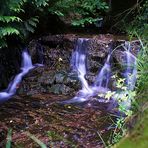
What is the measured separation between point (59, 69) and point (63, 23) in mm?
2617

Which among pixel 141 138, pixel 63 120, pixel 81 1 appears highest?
pixel 81 1

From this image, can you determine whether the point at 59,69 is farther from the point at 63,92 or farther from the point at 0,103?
the point at 0,103

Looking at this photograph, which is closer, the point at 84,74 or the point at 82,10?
the point at 84,74

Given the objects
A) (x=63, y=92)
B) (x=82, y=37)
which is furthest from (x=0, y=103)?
(x=82, y=37)

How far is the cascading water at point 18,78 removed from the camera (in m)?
7.97

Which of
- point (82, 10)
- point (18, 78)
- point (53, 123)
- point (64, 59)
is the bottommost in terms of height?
point (53, 123)

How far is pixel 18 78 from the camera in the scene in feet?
28.5

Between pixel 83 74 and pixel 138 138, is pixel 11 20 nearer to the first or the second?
pixel 83 74

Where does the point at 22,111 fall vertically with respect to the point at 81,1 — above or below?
below

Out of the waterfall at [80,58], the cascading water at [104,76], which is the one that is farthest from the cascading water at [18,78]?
the cascading water at [104,76]

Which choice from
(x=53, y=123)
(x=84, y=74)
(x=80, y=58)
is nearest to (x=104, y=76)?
(x=84, y=74)

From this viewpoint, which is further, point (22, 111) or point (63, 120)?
point (22, 111)

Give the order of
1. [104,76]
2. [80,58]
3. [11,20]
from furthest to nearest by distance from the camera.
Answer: [80,58]
[104,76]
[11,20]

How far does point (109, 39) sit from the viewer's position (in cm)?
948
